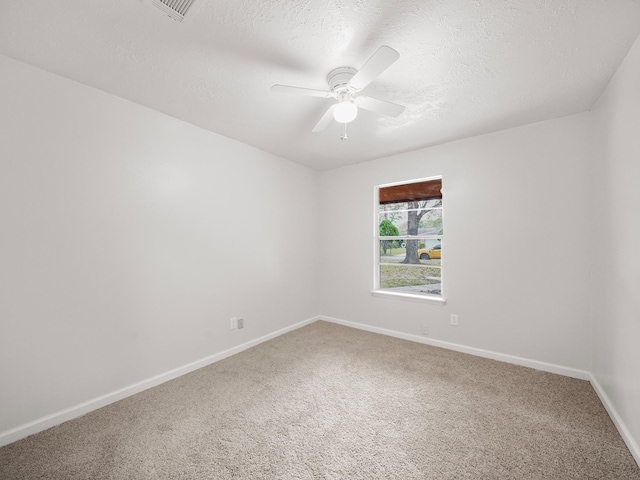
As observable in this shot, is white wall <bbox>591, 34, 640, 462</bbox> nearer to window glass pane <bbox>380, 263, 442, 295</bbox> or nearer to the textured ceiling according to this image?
the textured ceiling

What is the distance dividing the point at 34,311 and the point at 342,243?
3.21 m

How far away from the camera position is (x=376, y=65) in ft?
4.51

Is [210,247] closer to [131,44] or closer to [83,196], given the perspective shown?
[83,196]

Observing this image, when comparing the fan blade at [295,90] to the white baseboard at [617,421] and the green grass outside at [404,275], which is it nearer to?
the green grass outside at [404,275]

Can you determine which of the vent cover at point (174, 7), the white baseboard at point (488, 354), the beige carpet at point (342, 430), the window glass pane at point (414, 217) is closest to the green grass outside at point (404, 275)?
the window glass pane at point (414, 217)

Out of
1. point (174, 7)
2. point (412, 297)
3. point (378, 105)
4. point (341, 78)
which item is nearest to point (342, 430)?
point (412, 297)

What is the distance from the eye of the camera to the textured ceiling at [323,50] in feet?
4.31

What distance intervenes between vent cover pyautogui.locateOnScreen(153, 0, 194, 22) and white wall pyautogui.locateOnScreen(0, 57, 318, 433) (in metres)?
1.17

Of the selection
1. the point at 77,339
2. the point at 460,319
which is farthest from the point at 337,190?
the point at 77,339

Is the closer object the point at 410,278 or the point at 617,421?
the point at 617,421

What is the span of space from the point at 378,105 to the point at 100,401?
3.03 meters

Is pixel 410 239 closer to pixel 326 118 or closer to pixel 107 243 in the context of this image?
pixel 326 118

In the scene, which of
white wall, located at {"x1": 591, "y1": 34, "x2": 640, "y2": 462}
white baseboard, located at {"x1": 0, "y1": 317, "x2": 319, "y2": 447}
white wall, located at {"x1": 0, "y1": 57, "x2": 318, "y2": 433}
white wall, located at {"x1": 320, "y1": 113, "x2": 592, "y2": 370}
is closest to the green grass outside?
white wall, located at {"x1": 320, "y1": 113, "x2": 592, "y2": 370}

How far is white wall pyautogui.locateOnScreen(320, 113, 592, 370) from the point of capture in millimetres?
2396
